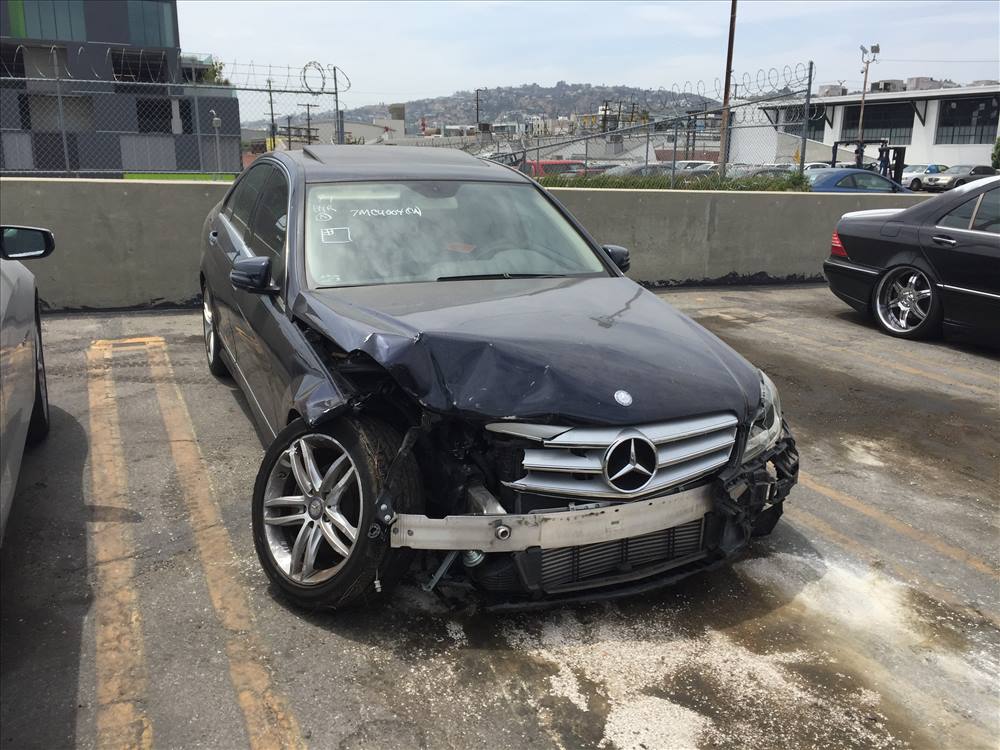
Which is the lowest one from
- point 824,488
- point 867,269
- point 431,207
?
point 824,488

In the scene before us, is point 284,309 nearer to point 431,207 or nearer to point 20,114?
point 431,207

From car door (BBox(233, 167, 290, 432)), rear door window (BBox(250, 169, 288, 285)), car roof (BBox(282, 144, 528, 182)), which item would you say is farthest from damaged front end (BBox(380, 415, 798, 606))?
car roof (BBox(282, 144, 528, 182))

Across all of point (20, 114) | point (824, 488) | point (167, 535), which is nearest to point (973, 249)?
point (824, 488)

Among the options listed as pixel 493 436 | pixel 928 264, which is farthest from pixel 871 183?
pixel 493 436

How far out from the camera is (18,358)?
12.3 ft

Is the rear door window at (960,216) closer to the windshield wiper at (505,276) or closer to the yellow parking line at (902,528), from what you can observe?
the yellow parking line at (902,528)

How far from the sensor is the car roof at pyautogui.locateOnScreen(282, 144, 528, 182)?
4621 millimetres

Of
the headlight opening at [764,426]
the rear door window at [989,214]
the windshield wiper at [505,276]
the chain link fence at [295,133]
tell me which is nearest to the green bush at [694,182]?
the chain link fence at [295,133]

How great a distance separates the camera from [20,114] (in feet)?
118

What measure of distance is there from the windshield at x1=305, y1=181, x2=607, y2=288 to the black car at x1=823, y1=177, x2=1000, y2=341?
14.8ft

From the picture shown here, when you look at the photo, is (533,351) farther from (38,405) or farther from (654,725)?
(38,405)

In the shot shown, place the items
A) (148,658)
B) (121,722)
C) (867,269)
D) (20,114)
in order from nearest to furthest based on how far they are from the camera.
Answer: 1. (121,722)
2. (148,658)
3. (867,269)
4. (20,114)

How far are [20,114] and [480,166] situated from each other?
124 feet

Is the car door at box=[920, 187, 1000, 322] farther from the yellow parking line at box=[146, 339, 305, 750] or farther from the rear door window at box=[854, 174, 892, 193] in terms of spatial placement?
the rear door window at box=[854, 174, 892, 193]
